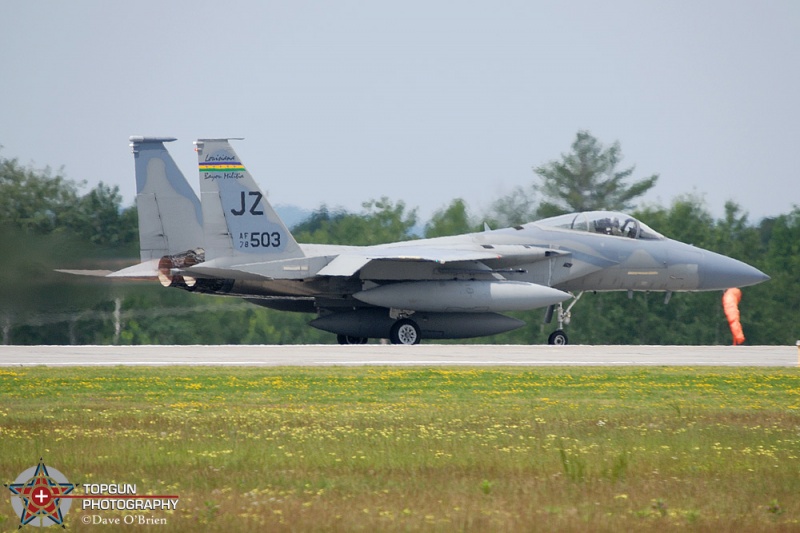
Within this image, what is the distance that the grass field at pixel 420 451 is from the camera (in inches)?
316

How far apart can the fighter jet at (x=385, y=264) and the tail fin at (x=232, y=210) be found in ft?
0.08

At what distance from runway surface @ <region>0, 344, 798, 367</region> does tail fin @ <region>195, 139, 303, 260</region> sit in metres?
2.41

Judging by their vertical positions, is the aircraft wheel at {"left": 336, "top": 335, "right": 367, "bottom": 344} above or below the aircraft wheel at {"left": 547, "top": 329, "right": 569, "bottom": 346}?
above

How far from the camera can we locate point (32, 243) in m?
26.8

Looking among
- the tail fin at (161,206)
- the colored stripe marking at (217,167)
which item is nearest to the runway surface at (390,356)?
the tail fin at (161,206)

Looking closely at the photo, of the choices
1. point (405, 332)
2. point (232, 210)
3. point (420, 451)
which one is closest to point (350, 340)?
point (405, 332)

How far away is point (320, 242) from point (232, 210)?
18426mm

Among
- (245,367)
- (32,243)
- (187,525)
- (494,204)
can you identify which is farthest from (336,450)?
(494,204)

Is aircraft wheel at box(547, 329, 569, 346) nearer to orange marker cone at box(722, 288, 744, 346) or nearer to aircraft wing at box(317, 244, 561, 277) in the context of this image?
aircraft wing at box(317, 244, 561, 277)

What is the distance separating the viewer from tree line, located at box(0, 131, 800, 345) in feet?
89.2

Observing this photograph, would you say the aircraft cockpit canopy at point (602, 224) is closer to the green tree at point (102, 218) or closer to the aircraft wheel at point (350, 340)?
the aircraft wheel at point (350, 340)

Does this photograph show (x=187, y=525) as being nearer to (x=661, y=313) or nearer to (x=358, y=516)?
(x=358, y=516)

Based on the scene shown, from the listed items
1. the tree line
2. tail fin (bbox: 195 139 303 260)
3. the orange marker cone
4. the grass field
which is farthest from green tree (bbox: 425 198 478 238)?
the grass field

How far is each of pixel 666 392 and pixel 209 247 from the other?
1356 cm
